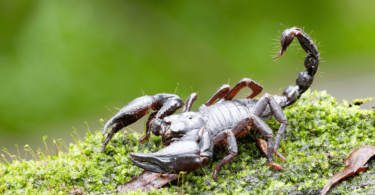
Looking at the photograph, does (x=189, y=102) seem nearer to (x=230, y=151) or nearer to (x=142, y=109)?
(x=142, y=109)

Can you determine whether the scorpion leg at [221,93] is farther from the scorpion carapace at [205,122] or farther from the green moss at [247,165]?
the green moss at [247,165]

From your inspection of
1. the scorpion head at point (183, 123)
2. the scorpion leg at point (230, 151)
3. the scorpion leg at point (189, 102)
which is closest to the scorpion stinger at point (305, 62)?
the scorpion leg at point (230, 151)

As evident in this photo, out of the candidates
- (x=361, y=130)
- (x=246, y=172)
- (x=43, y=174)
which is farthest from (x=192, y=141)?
(x=361, y=130)

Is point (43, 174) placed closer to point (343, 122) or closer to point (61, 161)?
point (61, 161)

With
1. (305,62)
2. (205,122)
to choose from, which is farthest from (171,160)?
(305,62)

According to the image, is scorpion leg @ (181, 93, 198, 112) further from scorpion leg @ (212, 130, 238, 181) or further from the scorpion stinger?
the scorpion stinger

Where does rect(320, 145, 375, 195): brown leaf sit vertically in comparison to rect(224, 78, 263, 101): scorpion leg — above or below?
below

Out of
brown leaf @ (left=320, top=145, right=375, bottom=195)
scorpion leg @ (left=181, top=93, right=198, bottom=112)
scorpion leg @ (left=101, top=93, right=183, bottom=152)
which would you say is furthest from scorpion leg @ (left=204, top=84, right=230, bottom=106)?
brown leaf @ (left=320, top=145, right=375, bottom=195)
